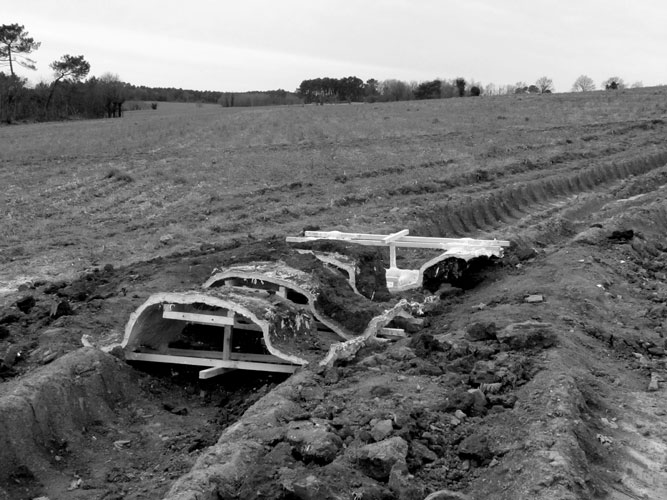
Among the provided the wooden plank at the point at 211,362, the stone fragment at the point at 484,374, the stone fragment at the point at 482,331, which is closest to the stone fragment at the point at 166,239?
the wooden plank at the point at 211,362

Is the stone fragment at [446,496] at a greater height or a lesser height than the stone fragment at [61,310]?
greater

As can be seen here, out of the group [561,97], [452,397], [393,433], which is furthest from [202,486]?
[561,97]

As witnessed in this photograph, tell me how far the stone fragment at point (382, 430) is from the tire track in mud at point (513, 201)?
26.0 feet

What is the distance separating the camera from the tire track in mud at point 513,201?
1304cm

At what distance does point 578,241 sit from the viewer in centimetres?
1029

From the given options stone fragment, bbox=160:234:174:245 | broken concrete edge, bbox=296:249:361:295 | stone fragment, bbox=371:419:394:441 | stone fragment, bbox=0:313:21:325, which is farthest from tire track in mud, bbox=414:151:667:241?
stone fragment, bbox=371:419:394:441

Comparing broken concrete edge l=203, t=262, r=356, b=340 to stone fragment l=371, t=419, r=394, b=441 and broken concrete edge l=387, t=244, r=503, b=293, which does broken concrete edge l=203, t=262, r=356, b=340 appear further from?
stone fragment l=371, t=419, r=394, b=441

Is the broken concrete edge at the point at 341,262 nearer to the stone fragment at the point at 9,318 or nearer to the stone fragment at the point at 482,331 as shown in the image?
the stone fragment at the point at 482,331

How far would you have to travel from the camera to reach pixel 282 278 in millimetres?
6992

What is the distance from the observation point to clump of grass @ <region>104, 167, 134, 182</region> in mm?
17156

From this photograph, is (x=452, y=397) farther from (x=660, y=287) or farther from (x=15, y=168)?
(x=15, y=168)

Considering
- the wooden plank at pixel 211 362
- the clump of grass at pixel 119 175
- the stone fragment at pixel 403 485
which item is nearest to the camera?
the stone fragment at pixel 403 485

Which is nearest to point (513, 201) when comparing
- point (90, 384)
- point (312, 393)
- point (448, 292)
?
point (448, 292)

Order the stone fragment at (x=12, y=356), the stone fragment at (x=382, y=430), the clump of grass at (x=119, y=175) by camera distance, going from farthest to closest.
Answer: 1. the clump of grass at (x=119, y=175)
2. the stone fragment at (x=12, y=356)
3. the stone fragment at (x=382, y=430)
